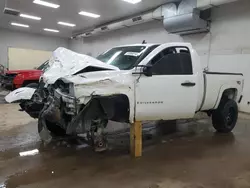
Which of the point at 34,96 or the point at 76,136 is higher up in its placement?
the point at 34,96

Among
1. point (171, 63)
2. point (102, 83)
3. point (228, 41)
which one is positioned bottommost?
point (102, 83)

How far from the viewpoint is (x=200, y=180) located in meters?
2.93

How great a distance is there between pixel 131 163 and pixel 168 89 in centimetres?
130

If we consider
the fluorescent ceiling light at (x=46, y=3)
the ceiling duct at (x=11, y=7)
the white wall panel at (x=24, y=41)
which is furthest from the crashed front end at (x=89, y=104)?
the white wall panel at (x=24, y=41)

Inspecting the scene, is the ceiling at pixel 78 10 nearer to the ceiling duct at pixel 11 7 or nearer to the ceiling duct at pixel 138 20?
the ceiling duct at pixel 11 7

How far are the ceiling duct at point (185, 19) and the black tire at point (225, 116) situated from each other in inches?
165

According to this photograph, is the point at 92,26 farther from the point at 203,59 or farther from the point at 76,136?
the point at 76,136

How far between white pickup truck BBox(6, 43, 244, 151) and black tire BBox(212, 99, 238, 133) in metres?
0.70

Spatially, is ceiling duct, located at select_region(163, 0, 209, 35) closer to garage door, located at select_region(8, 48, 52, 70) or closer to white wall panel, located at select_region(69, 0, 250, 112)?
white wall panel, located at select_region(69, 0, 250, 112)

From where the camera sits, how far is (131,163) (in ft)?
11.2

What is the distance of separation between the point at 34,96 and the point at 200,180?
294 cm

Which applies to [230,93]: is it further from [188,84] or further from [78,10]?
[78,10]

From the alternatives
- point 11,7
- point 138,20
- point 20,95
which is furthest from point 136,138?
point 11,7

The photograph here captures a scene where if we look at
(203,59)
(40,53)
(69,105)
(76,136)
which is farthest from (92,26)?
(69,105)
